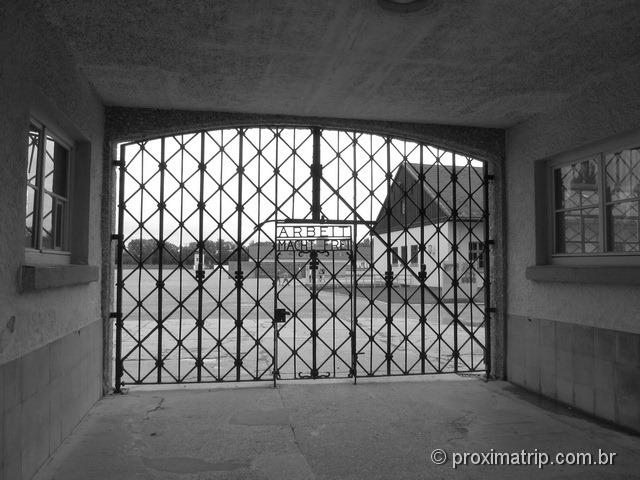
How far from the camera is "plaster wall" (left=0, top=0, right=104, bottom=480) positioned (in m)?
2.96

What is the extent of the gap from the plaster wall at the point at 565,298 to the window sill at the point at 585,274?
10cm

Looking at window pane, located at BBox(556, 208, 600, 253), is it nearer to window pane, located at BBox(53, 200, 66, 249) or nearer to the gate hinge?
the gate hinge

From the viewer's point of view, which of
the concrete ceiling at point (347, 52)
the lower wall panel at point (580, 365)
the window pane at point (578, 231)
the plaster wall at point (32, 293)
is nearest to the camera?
the plaster wall at point (32, 293)

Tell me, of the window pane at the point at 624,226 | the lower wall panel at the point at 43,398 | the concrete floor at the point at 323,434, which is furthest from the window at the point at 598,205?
the lower wall panel at the point at 43,398

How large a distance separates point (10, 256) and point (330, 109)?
11.4 feet

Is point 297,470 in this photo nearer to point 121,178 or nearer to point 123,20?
point 123,20

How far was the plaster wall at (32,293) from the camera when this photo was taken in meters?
2.96

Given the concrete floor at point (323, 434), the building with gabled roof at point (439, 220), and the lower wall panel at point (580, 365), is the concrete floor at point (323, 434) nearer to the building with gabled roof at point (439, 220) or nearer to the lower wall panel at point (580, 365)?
the lower wall panel at point (580, 365)

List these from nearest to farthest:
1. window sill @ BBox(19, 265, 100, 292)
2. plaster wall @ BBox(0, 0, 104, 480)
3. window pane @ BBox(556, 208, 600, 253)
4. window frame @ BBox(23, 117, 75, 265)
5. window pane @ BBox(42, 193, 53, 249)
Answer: plaster wall @ BBox(0, 0, 104, 480)
window sill @ BBox(19, 265, 100, 292)
window frame @ BBox(23, 117, 75, 265)
window pane @ BBox(42, 193, 53, 249)
window pane @ BBox(556, 208, 600, 253)

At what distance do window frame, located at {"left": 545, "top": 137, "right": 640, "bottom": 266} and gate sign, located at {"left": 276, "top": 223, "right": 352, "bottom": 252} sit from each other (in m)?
2.23

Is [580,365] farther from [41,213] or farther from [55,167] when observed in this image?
[55,167]

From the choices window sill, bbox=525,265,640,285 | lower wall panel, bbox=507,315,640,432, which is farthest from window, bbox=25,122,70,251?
lower wall panel, bbox=507,315,640,432

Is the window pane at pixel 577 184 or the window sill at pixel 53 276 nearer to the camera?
the window sill at pixel 53 276

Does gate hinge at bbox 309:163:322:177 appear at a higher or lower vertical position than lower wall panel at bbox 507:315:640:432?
higher
